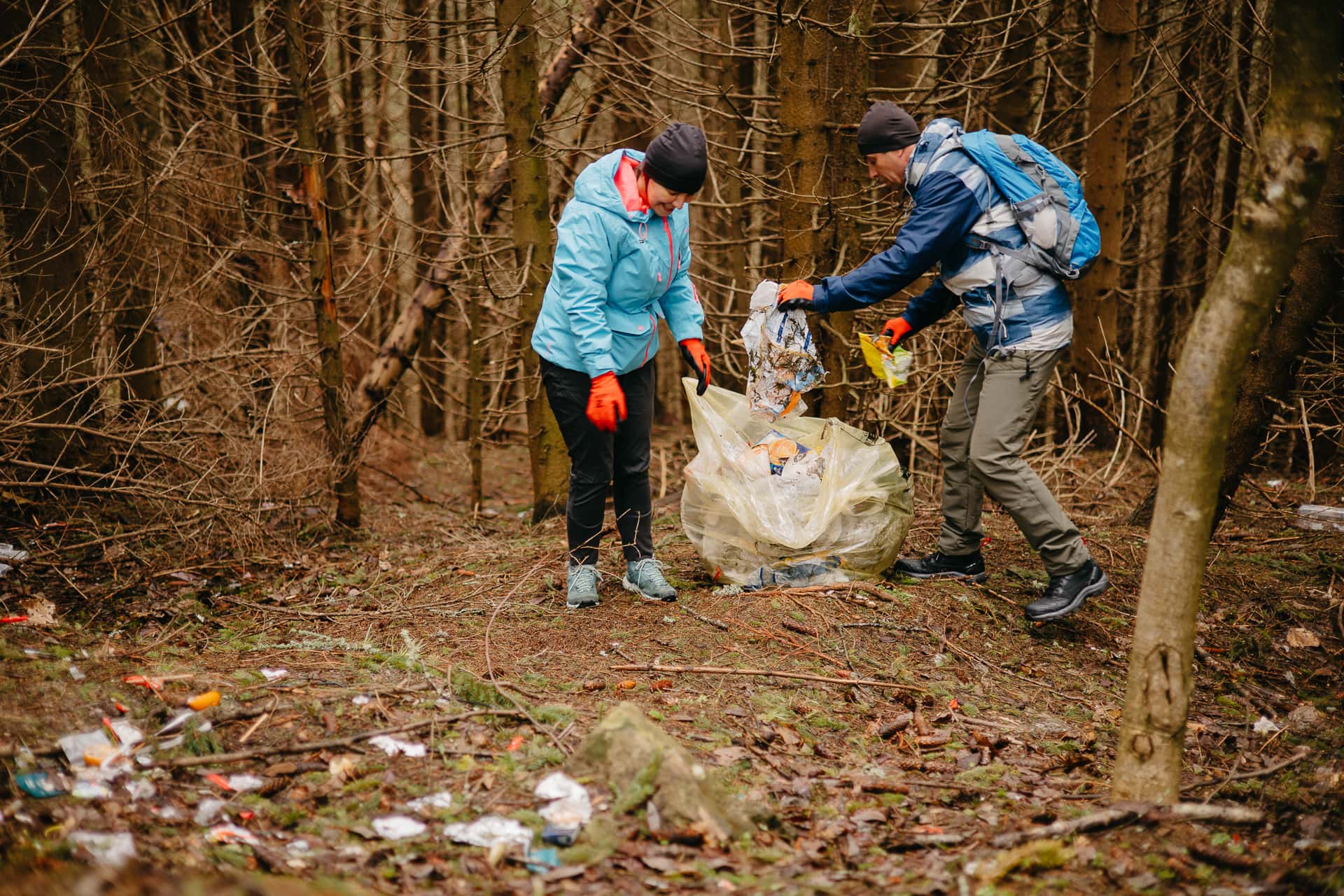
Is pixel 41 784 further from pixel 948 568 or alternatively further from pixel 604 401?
pixel 948 568

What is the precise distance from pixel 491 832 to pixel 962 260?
114 inches

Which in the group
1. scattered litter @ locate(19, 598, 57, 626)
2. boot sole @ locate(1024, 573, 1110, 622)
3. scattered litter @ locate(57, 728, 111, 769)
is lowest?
scattered litter @ locate(19, 598, 57, 626)

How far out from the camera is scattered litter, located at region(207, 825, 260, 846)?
2.40m

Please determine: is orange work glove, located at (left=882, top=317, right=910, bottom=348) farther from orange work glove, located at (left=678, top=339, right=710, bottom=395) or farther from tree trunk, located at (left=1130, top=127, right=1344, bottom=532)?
tree trunk, located at (left=1130, top=127, right=1344, bottom=532)

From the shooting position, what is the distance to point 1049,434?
750 centimetres

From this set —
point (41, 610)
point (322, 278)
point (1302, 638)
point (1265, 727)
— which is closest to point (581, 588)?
point (41, 610)

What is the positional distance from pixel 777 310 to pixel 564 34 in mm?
3530

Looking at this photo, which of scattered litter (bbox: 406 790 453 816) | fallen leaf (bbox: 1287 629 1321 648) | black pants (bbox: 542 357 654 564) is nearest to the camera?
scattered litter (bbox: 406 790 453 816)

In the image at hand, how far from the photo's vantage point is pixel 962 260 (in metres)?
4.01

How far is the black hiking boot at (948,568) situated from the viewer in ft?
15.2

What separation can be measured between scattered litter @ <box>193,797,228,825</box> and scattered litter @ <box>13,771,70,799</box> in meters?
0.33

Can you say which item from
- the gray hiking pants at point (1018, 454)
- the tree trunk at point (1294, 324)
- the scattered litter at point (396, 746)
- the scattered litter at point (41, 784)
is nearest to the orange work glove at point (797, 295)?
the gray hiking pants at point (1018, 454)

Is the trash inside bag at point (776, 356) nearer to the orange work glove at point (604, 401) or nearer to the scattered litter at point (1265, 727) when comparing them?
the orange work glove at point (604, 401)

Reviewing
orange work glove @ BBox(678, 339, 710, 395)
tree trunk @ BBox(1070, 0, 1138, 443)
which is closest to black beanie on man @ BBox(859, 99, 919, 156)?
orange work glove @ BBox(678, 339, 710, 395)
